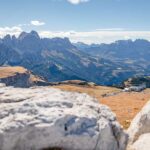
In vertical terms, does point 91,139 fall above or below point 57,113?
below

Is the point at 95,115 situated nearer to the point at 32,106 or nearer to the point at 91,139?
the point at 91,139

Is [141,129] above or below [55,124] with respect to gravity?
below

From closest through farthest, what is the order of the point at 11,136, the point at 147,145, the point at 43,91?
the point at 11,136 < the point at 147,145 < the point at 43,91

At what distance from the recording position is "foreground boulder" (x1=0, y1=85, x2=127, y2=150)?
16797mm

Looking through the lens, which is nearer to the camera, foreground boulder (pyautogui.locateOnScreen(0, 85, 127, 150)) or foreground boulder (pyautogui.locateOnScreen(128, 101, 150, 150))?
foreground boulder (pyautogui.locateOnScreen(0, 85, 127, 150))

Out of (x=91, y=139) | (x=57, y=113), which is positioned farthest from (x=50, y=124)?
(x=91, y=139)

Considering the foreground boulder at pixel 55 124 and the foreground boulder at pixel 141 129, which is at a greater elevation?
the foreground boulder at pixel 55 124

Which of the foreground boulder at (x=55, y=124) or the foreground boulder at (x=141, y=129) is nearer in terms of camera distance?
the foreground boulder at (x=55, y=124)

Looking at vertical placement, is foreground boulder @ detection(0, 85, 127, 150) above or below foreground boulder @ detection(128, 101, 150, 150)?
above

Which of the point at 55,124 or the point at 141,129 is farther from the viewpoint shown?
the point at 141,129

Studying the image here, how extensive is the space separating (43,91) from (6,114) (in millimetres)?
3855

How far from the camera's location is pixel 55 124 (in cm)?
1719

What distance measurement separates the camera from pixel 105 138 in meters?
18.2

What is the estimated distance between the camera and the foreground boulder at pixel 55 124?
16.8 m
